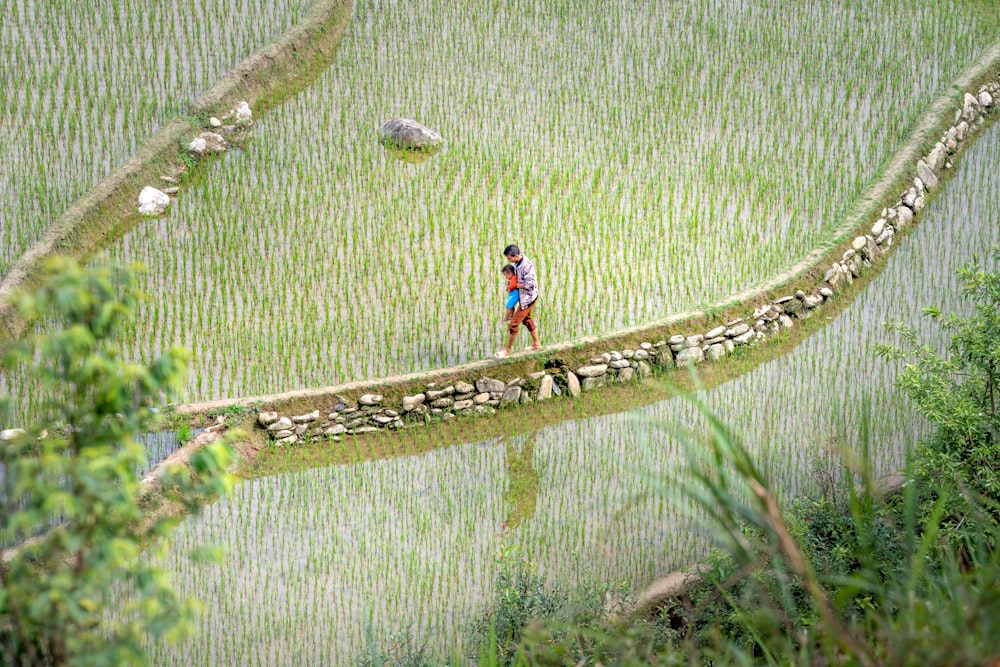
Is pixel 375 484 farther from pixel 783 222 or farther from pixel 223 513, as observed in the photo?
pixel 783 222

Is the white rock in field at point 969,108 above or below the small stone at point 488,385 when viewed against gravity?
above

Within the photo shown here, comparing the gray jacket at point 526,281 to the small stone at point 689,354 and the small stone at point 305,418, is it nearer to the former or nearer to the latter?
the small stone at point 689,354

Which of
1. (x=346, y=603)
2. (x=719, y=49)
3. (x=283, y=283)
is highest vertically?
(x=719, y=49)

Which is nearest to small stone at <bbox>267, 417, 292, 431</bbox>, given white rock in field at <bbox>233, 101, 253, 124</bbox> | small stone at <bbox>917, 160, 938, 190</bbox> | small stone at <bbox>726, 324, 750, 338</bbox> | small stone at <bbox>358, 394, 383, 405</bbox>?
small stone at <bbox>358, 394, 383, 405</bbox>

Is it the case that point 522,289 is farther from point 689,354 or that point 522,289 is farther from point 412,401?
point 689,354

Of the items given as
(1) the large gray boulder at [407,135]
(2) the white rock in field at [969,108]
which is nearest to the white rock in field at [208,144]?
(1) the large gray boulder at [407,135]

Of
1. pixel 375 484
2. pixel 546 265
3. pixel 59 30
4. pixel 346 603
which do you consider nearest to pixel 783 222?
pixel 546 265

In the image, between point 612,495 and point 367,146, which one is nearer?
point 612,495
